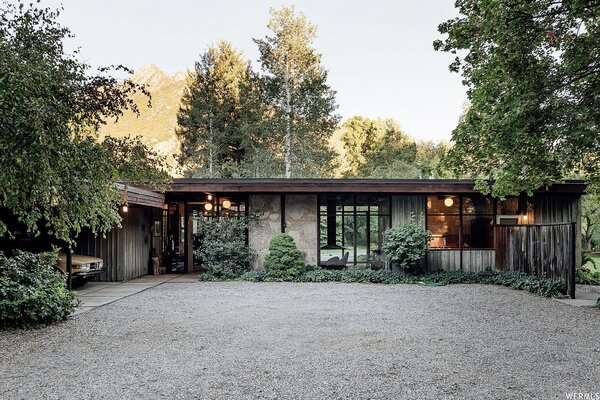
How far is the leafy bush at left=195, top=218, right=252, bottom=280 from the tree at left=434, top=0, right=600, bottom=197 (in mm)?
6510

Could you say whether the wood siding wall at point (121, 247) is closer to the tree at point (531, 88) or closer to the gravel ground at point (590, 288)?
the tree at point (531, 88)

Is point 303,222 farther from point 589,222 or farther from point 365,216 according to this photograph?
point 589,222

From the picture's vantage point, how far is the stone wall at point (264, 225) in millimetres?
13977

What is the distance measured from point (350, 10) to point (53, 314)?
2059cm

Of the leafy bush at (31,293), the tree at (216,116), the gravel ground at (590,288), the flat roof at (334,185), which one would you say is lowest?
the gravel ground at (590,288)

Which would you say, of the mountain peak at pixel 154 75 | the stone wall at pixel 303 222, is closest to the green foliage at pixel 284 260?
the stone wall at pixel 303 222

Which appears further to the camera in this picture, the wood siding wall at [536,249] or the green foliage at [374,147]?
the green foliage at [374,147]

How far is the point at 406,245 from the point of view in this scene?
12.5m

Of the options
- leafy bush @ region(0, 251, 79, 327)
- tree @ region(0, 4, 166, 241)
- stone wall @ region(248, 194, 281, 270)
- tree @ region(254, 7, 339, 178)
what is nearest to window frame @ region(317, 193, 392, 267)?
stone wall @ region(248, 194, 281, 270)

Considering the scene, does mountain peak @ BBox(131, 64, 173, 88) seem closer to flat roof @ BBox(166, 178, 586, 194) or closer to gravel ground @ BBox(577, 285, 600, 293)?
flat roof @ BBox(166, 178, 586, 194)

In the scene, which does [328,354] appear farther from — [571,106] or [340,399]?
[571,106]

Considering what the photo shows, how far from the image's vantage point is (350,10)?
2305 cm

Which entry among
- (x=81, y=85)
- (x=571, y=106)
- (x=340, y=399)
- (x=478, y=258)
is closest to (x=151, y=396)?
(x=340, y=399)

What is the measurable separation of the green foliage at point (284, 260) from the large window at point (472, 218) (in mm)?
4087
